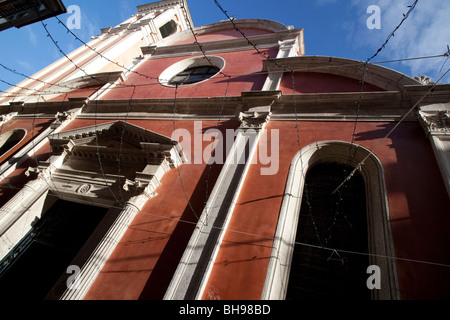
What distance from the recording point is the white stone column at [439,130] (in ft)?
13.0

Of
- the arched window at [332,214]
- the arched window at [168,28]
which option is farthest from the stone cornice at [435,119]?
the arched window at [168,28]

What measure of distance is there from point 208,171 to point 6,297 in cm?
463

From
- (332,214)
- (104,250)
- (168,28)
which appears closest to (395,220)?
(332,214)

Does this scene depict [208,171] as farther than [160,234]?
Yes

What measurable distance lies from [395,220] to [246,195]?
229 centimetres

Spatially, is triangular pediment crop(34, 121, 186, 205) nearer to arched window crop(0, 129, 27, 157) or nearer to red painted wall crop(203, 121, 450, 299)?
red painted wall crop(203, 121, 450, 299)

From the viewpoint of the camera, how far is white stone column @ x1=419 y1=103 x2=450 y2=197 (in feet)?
13.0

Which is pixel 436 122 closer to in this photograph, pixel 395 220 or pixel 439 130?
pixel 439 130

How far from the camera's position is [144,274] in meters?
3.80

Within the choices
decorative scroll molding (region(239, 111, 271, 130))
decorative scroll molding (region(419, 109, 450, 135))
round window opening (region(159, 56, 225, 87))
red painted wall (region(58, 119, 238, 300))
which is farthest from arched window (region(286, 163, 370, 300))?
round window opening (region(159, 56, 225, 87))

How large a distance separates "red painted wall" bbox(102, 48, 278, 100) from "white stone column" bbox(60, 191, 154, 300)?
4029 millimetres

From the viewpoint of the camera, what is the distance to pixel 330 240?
4062 mm

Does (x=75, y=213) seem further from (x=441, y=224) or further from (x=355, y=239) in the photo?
(x=441, y=224)

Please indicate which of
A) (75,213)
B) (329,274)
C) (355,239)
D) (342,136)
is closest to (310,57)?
(342,136)
